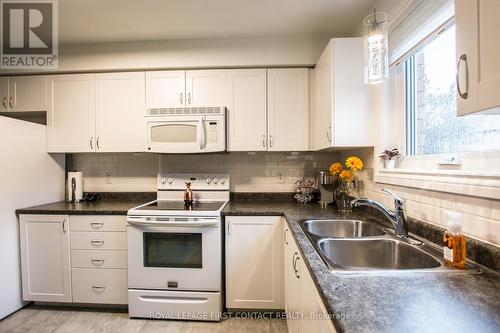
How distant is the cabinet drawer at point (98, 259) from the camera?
207 cm

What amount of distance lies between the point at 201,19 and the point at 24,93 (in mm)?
1888

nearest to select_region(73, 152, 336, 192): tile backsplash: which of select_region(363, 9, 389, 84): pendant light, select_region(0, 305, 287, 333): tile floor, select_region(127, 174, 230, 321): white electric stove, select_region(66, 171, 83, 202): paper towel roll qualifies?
select_region(66, 171, 83, 202): paper towel roll

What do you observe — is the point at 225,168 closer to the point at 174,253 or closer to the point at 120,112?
the point at 174,253

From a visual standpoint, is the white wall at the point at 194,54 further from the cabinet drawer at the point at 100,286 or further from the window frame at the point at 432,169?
the cabinet drawer at the point at 100,286

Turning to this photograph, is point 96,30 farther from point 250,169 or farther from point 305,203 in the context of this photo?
point 305,203

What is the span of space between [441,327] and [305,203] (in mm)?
1783

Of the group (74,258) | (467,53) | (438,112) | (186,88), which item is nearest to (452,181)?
(438,112)

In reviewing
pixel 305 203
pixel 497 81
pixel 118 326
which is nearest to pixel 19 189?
pixel 118 326

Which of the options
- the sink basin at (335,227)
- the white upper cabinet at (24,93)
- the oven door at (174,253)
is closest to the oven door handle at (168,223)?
the oven door at (174,253)

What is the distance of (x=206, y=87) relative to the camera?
7.59 feet

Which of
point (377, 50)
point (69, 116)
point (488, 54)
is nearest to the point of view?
point (488, 54)

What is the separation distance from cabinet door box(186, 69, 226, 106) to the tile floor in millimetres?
1817

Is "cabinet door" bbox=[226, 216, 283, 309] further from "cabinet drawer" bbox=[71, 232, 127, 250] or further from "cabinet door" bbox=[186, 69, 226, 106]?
"cabinet door" bbox=[186, 69, 226, 106]

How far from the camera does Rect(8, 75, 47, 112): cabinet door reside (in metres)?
2.41
